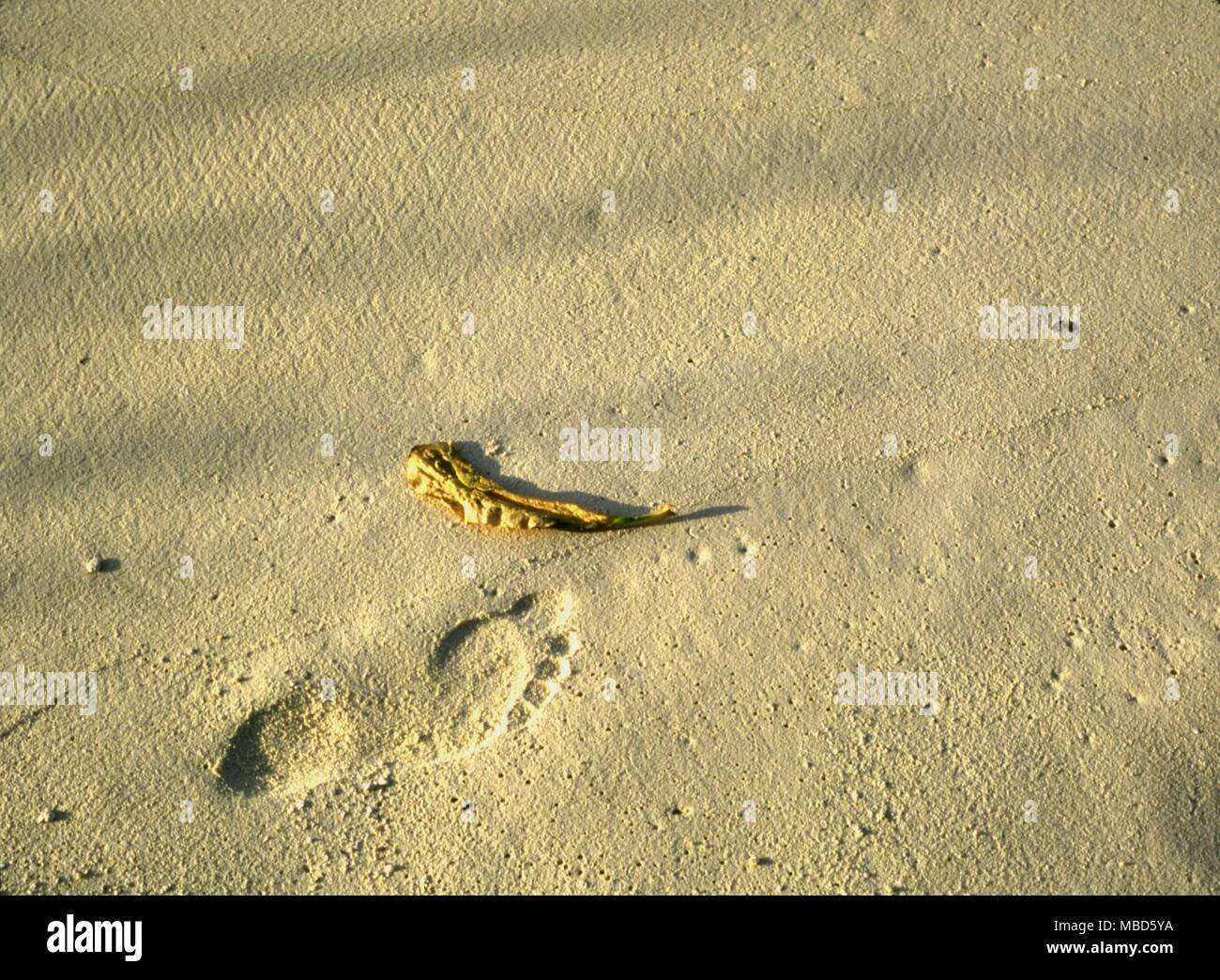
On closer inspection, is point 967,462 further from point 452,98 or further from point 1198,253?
point 452,98

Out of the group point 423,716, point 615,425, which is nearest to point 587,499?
point 615,425

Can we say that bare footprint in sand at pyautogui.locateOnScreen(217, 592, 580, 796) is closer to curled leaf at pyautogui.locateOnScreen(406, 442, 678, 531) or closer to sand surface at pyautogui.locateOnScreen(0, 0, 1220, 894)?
sand surface at pyautogui.locateOnScreen(0, 0, 1220, 894)

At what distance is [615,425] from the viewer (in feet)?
10.6

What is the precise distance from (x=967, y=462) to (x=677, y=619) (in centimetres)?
102

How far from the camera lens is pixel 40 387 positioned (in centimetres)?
327

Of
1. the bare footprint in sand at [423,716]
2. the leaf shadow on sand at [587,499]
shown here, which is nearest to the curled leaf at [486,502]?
the leaf shadow on sand at [587,499]

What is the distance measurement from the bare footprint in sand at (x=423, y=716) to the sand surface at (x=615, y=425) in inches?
0.5

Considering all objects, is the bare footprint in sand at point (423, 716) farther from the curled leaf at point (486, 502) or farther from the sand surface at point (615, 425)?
the curled leaf at point (486, 502)

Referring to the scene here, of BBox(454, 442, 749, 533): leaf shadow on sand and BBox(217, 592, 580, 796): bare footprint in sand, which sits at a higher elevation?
BBox(454, 442, 749, 533): leaf shadow on sand

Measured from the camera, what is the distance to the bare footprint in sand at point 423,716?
3045 millimetres

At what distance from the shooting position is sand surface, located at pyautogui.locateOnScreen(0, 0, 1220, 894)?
9.88 ft

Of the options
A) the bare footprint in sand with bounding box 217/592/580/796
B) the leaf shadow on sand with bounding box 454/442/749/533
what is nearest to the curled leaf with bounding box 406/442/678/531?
the leaf shadow on sand with bounding box 454/442/749/533

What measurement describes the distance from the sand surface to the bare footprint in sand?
0.04 feet

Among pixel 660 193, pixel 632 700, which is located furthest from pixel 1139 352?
pixel 632 700
